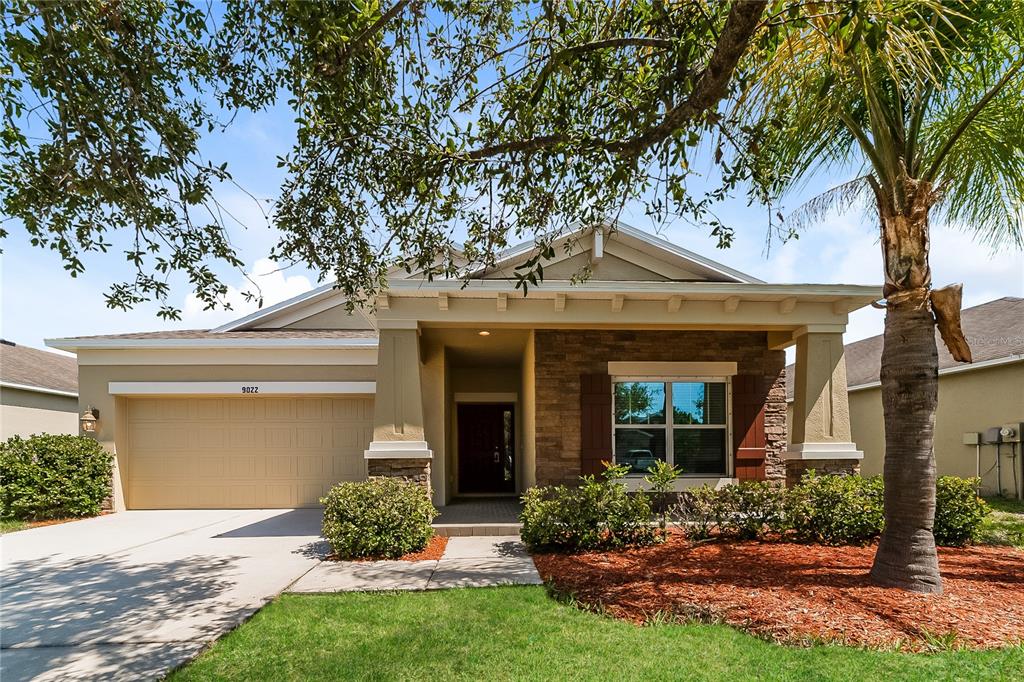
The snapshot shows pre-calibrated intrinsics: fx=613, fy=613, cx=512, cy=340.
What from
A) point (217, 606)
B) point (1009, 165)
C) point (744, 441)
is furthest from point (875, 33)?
point (744, 441)

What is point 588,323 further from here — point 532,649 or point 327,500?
point 532,649

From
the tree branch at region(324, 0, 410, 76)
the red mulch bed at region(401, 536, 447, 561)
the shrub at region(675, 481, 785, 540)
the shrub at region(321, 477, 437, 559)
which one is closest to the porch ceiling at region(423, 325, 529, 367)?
the shrub at region(321, 477, 437, 559)

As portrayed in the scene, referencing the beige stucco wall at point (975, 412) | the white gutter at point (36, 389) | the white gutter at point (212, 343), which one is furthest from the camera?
the white gutter at point (36, 389)

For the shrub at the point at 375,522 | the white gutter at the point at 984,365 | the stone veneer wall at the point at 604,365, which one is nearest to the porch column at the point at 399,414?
the shrub at the point at 375,522

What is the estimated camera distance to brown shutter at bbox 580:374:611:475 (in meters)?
10.1

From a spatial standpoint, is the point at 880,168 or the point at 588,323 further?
the point at 588,323

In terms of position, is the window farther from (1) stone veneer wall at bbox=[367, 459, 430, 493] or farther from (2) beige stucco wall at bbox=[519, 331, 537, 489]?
(1) stone veneer wall at bbox=[367, 459, 430, 493]

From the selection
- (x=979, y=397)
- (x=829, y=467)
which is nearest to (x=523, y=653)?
(x=829, y=467)

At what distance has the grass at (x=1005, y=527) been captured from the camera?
7.97 meters

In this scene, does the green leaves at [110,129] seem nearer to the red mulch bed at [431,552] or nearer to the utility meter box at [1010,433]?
the red mulch bed at [431,552]

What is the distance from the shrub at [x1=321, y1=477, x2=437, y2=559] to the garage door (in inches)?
186

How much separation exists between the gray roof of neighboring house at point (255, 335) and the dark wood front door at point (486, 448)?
3416 mm

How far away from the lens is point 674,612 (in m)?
5.12

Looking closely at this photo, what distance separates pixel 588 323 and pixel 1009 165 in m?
5.15
